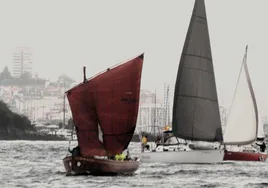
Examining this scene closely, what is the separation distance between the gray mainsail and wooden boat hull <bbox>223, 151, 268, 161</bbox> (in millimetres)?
9723

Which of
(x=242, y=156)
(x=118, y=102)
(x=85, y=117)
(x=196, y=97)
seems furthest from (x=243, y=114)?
(x=85, y=117)

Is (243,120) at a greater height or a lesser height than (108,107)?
greater

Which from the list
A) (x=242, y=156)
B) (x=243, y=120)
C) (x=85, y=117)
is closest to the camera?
(x=85, y=117)

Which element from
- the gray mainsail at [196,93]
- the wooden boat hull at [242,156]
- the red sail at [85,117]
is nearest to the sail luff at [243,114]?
the wooden boat hull at [242,156]

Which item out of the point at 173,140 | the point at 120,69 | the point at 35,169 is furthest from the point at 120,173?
the point at 173,140

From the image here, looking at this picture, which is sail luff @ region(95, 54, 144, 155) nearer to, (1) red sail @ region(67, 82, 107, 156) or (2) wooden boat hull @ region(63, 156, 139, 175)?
(1) red sail @ region(67, 82, 107, 156)

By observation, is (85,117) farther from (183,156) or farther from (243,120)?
(243,120)

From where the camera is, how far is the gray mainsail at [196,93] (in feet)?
315

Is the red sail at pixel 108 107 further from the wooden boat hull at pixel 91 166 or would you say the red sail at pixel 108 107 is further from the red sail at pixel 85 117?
the wooden boat hull at pixel 91 166

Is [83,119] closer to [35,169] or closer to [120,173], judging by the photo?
[120,173]

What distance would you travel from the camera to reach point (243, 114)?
116000mm

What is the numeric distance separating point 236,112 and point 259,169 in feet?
87.3

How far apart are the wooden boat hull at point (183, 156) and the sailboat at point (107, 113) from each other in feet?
61.1

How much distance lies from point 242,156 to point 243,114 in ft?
32.8
